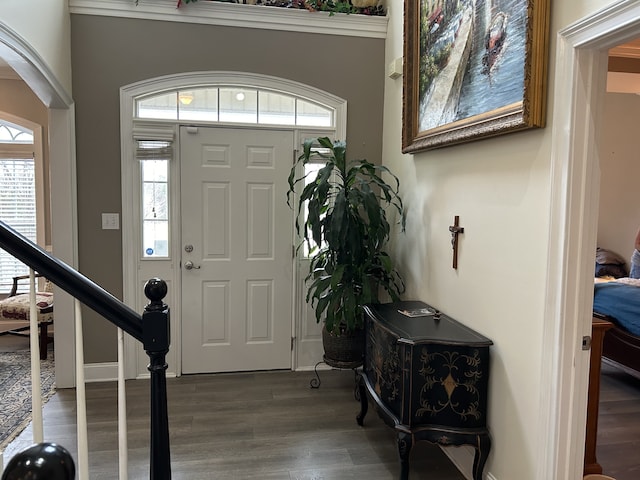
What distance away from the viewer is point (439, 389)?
212cm

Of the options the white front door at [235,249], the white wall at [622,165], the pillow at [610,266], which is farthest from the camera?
the white wall at [622,165]

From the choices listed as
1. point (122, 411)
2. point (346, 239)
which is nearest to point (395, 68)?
point (346, 239)

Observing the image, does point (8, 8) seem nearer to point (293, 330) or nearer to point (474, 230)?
point (474, 230)

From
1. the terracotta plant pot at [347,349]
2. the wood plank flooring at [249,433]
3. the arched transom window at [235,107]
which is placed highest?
the arched transom window at [235,107]

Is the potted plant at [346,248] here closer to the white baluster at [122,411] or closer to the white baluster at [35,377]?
the white baluster at [122,411]

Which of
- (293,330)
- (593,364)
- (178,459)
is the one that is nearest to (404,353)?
(593,364)

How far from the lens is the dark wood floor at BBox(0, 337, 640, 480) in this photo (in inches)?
96.7

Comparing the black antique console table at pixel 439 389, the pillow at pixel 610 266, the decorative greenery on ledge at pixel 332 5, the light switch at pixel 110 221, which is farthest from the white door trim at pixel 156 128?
the pillow at pixel 610 266

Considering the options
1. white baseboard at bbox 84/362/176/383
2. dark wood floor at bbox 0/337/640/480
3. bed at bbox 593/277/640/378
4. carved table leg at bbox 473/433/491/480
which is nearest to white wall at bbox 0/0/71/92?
white baseboard at bbox 84/362/176/383

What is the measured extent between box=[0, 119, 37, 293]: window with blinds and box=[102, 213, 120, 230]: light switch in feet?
6.64

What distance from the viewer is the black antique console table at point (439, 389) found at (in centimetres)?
211

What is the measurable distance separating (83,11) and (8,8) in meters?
1.18

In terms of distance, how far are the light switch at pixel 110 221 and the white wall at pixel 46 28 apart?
0.92m

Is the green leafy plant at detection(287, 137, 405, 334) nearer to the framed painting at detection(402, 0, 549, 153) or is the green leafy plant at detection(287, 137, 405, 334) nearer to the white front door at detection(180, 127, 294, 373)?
the framed painting at detection(402, 0, 549, 153)
